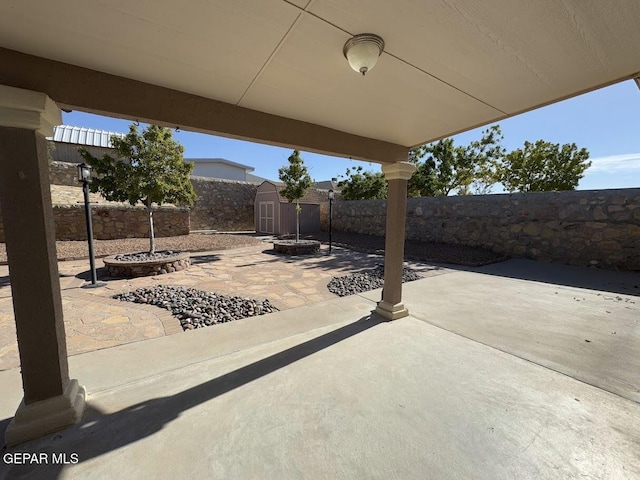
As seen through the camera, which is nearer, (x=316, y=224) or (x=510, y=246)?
(x=510, y=246)

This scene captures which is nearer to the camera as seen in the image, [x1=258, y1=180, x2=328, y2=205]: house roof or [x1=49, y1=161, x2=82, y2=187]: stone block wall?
[x1=49, y1=161, x2=82, y2=187]: stone block wall

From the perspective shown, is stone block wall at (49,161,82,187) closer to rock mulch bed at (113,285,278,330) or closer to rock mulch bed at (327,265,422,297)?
rock mulch bed at (113,285,278,330)

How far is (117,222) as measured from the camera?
1042 cm

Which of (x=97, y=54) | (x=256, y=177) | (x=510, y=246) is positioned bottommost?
(x=510, y=246)

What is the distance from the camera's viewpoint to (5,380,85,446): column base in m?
1.67

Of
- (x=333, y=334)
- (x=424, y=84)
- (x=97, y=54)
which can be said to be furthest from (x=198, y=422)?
(x=424, y=84)

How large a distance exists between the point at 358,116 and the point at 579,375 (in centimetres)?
329

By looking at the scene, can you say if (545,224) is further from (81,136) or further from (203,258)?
(81,136)

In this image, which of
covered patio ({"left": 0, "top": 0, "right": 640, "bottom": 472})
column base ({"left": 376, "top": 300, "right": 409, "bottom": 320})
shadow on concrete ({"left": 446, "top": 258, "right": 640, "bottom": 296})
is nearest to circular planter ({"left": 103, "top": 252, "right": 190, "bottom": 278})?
covered patio ({"left": 0, "top": 0, "right": 640, "bottom": 472})

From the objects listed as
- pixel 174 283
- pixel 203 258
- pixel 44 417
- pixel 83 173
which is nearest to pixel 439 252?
pixel 203 258

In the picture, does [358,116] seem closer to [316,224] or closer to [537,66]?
[537,66]

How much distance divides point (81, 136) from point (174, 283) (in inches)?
835

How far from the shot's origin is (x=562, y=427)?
1.82 m

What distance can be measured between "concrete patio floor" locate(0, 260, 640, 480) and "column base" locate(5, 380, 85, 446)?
0.21ft
